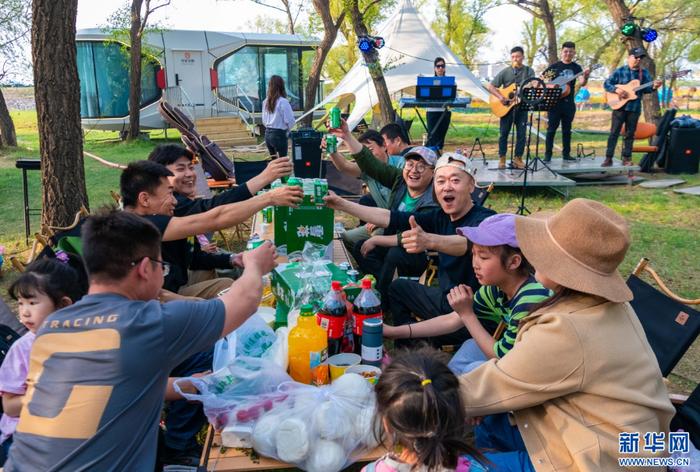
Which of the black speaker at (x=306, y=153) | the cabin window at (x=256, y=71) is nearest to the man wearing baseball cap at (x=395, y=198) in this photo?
the black speaker at (x=306, y=153)

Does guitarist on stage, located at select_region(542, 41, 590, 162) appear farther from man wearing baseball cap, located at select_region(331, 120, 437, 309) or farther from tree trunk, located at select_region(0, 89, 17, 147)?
tree trunk, located at select_region(0, 89, 17, 147)

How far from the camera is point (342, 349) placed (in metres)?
2.50

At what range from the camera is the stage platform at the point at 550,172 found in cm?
828

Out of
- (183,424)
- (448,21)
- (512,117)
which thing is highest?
(448,21)

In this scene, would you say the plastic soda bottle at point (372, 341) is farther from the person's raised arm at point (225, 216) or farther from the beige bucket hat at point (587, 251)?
the person's raised arm at point (225, 216)

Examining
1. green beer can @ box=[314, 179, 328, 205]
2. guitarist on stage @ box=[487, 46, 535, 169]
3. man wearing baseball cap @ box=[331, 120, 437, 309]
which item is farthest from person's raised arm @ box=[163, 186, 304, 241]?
guitarist on stage @ box=[487, 46, 535, 169]

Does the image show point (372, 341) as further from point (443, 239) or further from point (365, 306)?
point (443, 239)

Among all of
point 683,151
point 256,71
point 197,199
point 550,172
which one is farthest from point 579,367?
point 256,71

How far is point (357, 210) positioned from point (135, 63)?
14.7 meters

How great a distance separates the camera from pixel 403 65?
15.0 meters

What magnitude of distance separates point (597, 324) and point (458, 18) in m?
35.4

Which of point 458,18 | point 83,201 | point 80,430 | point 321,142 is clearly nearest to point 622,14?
point 321,142

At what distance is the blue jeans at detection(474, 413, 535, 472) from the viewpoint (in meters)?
1.86

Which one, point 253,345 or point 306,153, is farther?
point 306,153
